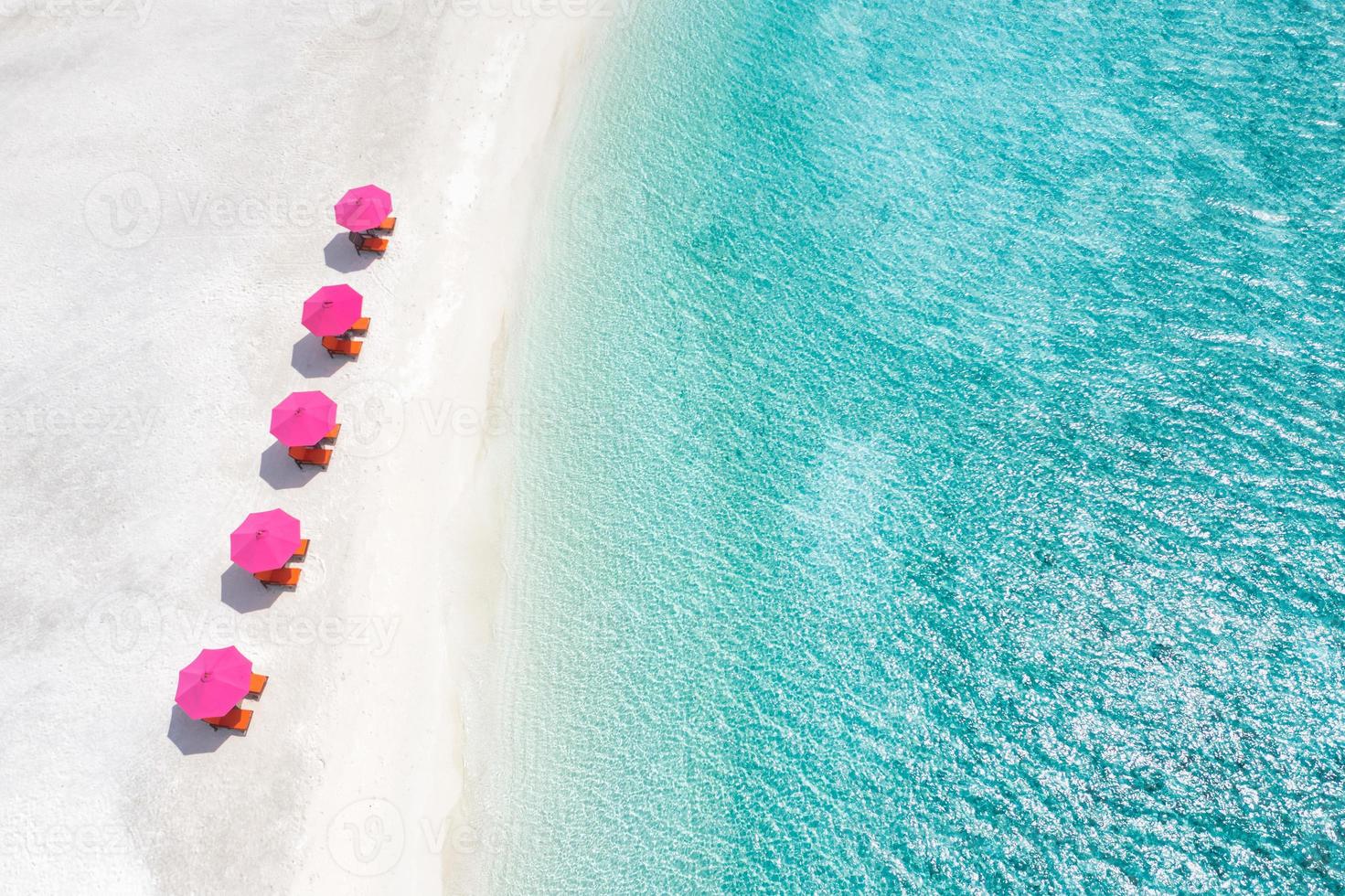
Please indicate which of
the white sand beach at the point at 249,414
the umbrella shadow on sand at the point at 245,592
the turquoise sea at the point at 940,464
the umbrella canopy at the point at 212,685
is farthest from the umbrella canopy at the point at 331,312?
the umbrella canopy at the point at 212,685

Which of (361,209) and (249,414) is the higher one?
(361,209)

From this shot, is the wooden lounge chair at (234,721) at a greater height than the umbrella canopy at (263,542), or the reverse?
the umbrella canopy at (263,542)

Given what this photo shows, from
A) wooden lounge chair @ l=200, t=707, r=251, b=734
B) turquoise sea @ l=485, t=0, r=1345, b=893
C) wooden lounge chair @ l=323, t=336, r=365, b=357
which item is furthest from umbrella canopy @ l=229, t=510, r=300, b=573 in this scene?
turquoise sea @ l=485, t=0, r=1345, b=893

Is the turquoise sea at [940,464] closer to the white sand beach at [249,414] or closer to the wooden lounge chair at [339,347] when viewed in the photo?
the white sand beach at [249,414]

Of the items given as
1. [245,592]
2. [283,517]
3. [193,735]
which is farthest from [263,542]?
[193,735]

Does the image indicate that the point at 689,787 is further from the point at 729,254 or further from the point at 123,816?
the point at 729,254

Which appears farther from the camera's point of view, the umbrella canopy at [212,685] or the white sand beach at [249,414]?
the white sand beach at [249,414]

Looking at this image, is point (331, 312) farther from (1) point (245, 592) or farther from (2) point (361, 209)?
(1) point (245, 592)
